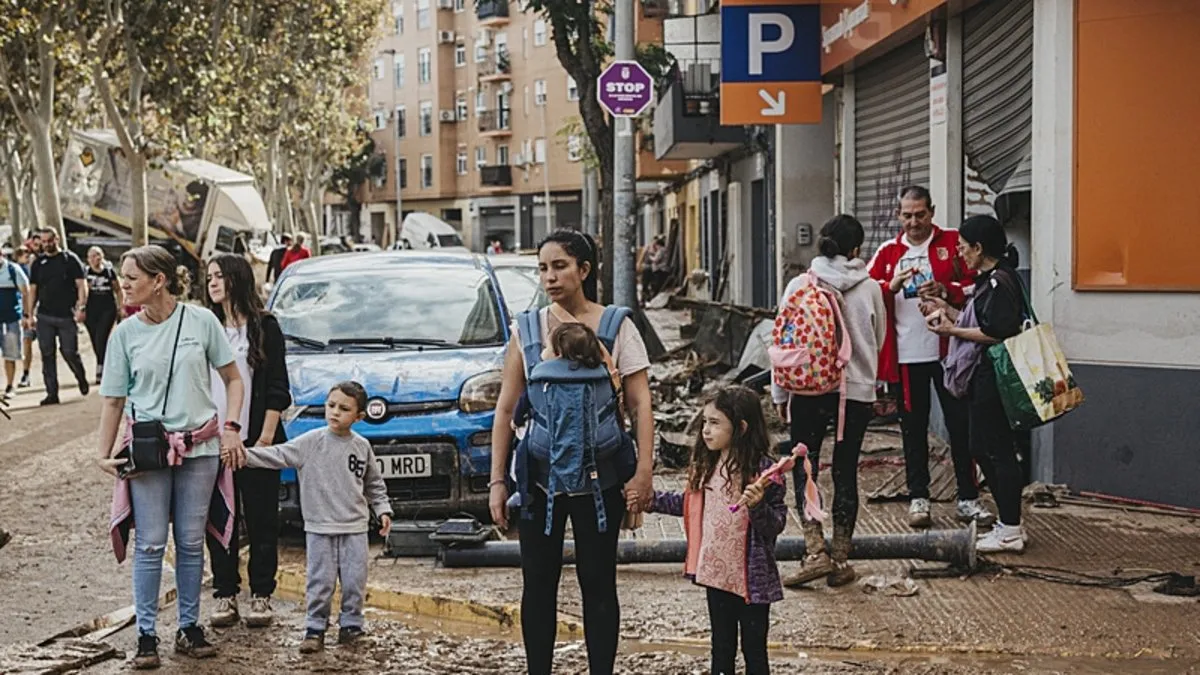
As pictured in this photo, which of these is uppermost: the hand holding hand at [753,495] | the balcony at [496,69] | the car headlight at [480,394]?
the balcony at [496,69]

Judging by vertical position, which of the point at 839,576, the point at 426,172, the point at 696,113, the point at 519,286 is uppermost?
the point at 426,172

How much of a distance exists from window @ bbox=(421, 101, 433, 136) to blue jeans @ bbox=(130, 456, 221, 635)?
275 feet

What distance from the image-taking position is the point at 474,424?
30.9 feet

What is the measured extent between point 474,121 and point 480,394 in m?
78.3

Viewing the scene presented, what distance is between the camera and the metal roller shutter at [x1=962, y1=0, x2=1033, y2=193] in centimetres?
1082

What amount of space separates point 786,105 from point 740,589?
34.8ft

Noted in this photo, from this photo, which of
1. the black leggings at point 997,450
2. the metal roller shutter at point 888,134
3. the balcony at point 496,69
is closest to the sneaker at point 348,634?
the black leggings at point 997,450

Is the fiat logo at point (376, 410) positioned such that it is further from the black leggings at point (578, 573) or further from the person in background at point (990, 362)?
the black leggings at point (578, 573)

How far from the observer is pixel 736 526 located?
19.6 feet

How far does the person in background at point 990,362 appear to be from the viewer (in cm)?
822

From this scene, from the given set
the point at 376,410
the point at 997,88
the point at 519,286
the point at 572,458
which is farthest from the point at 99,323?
the point at 572,458

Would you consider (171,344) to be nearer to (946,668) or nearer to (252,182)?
(946,668)

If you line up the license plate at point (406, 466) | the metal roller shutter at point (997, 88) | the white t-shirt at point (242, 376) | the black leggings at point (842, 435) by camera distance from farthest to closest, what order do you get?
1. the metal roller shutter at point (997, 88)
2. the license plate at point (406, 466)
3. the black leggings at point (842, 435)
4. the white t-shirt at point (242, 376)

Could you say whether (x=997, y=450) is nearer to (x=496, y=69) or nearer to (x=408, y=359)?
(x=408, y=359)
